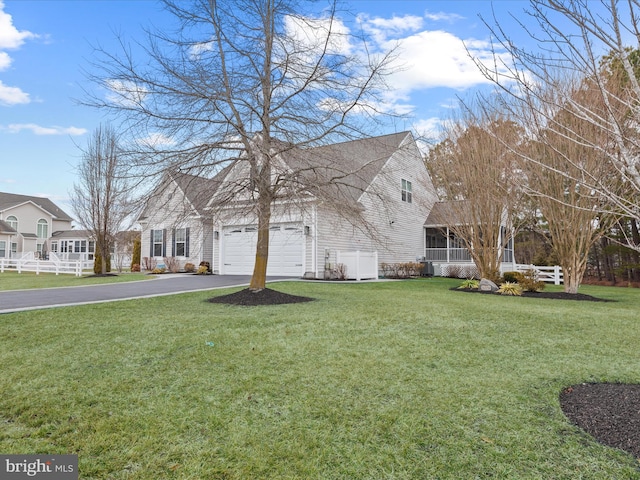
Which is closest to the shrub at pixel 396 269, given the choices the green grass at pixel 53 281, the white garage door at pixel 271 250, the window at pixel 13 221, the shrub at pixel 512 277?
the white garage door at pixel 271 250

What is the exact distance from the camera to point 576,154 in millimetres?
11773

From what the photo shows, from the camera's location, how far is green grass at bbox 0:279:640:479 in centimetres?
272

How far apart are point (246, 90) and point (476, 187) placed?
30.2 ft

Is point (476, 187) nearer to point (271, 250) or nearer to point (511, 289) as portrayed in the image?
point (511, 289)

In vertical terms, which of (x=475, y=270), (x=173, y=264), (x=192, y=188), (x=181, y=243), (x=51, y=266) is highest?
(x=192, y=188)

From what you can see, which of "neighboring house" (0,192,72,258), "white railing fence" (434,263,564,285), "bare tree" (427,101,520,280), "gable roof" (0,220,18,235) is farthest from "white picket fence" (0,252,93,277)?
"white railing fence" (434,263,564,285)

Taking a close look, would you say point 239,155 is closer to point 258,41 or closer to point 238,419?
point 258,41

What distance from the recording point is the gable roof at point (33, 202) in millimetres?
38303

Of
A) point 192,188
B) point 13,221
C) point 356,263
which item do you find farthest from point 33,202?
point 192,188

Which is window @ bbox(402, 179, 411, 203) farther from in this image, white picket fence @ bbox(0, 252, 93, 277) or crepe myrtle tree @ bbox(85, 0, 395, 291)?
white picket fence @ bbox(0, 252, 93, 277)

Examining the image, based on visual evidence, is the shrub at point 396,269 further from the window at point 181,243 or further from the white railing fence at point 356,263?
the window at point 181,243

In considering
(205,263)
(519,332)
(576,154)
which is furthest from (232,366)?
(205,263)

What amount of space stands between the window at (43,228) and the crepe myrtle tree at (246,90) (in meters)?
40.7

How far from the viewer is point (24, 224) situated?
129 feet
